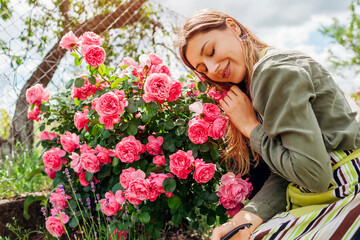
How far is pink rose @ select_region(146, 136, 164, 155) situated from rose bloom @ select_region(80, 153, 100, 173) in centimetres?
29

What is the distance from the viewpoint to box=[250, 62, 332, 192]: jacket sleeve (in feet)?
3.57

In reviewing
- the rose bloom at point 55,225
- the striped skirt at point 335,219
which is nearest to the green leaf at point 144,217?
the rose bloom at point 55,225

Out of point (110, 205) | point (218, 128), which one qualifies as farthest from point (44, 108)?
point (218, 128)

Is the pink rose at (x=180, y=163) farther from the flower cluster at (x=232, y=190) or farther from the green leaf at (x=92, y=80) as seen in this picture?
the green leaf at (x=92, y=80)

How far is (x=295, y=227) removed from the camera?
1182mm

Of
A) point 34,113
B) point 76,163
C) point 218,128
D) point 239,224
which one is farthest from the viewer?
point 34,113

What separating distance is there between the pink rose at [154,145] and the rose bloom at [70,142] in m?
0.48

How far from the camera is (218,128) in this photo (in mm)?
Answer: 1652

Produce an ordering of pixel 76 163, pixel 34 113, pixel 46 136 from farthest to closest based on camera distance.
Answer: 1. pixel 46 136
2. pixel 34 113
3. pixel 76 163

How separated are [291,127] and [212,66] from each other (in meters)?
0.45

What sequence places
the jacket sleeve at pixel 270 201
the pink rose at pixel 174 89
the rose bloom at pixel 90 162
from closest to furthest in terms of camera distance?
the jacket sleeve at pixel 270 201
the pink rose at pixel 174 89
the rose bloom at pixel 90 162

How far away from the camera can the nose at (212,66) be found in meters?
1.41

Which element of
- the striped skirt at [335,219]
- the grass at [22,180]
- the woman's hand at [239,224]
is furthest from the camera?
the grass at [22,180]

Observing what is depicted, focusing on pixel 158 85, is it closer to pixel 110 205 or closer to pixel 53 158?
pixel 110 205
